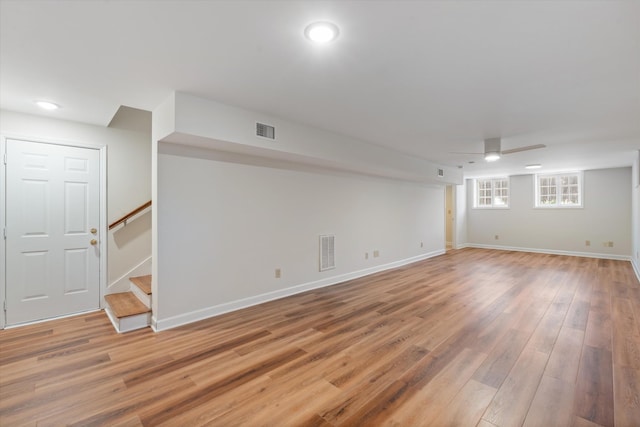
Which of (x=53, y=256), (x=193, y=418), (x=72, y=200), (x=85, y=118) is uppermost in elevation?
(x=85, y=118)

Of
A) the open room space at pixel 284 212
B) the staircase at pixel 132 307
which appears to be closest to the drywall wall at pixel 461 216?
the open room space at pixel 284 212

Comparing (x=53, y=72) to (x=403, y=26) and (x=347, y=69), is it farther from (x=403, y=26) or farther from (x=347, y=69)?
(x=403, y=26)

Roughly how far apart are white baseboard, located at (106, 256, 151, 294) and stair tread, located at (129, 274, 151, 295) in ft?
0.30

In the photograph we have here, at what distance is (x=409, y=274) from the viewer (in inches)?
227

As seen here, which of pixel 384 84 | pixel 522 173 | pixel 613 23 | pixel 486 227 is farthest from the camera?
pixel 486 227

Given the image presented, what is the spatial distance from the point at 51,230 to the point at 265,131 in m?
2.86

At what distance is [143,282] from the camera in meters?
3.79

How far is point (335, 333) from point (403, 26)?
2.76 metres

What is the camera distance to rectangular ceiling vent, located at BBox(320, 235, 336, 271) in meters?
4.89

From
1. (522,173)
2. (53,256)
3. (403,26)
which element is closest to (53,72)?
(53,256)

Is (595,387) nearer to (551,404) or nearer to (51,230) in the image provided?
(551,404)

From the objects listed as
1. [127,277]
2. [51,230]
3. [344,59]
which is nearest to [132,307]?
[127,277]

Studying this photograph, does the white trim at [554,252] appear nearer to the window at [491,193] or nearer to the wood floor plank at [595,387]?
the window at [491,193]

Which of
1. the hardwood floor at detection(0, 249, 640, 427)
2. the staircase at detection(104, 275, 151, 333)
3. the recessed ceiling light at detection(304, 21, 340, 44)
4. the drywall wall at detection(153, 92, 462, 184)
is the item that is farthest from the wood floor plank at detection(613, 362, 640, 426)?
the staircase at detection(104, 275, 151, 333)
